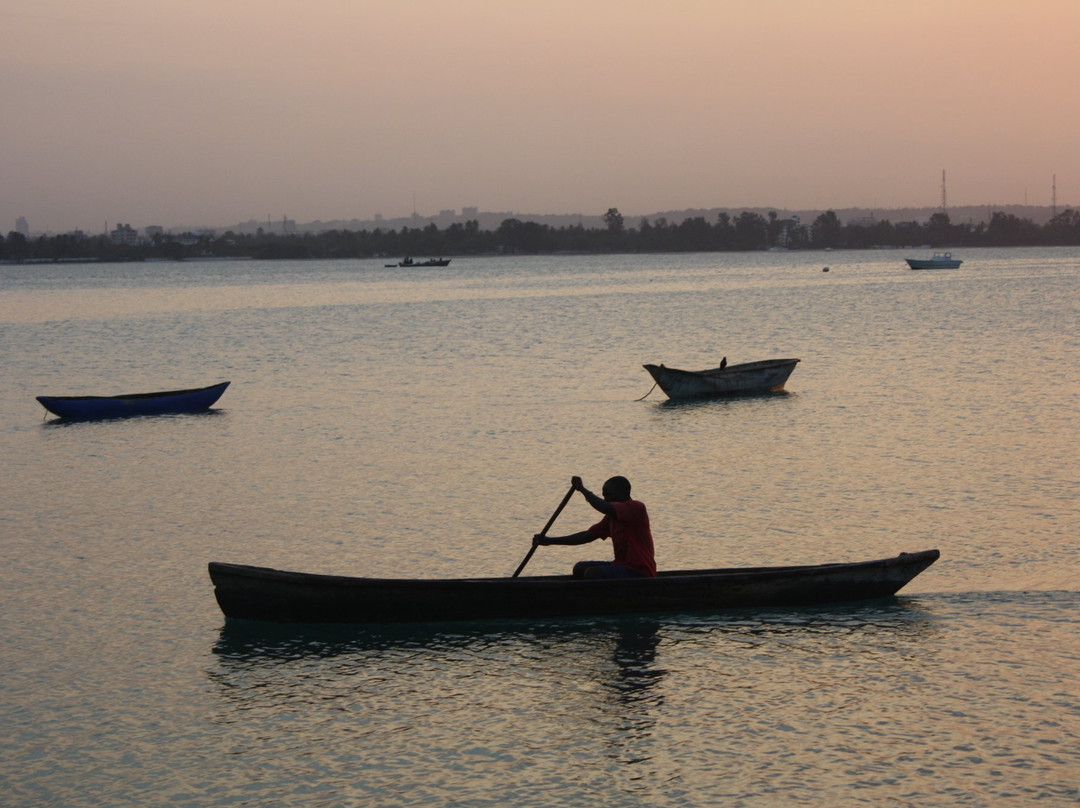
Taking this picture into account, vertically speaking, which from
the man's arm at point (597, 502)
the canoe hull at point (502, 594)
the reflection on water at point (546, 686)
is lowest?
the reflection on water at point (546, 686)

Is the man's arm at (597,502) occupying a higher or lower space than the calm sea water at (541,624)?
higher

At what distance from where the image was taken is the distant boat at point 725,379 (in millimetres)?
32719

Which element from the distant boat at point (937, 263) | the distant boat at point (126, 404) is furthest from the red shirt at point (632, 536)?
the distant boat at point (937, 263)

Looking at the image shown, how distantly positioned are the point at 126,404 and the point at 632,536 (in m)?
21.6

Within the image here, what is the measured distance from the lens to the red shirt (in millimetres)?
13219

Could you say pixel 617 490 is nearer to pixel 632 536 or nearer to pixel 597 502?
pixel 597 502

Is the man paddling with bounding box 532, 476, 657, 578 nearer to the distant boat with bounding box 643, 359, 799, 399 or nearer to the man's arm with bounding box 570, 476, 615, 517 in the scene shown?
the man's arm with bounding box 570, 476, 615, 517

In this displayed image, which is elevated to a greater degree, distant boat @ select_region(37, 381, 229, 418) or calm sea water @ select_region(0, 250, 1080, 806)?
distant boat @ select_region(37, 381, 229, 418)

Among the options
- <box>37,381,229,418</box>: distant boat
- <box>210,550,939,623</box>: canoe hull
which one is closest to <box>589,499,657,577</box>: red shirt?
<box>210,550,939,623</box>: canoe hull

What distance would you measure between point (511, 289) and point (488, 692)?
125 m

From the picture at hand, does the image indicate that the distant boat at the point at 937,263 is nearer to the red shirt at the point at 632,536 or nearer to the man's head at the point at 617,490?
the red shirt at the point at 632,536

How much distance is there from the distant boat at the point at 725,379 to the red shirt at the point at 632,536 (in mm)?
19031

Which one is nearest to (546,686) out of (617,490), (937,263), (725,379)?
(617,490)

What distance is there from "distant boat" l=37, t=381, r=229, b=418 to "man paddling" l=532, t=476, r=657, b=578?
817 inches
